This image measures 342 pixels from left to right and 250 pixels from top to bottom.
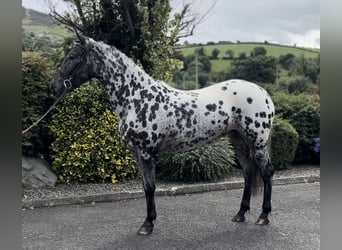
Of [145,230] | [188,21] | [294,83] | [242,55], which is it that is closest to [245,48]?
[242,55]

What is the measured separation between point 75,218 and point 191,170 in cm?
182

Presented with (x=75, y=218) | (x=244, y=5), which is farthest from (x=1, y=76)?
(x=244, y=5)

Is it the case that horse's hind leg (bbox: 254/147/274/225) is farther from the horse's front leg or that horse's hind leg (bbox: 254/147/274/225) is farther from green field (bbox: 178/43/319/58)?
green field (bbox: 178/43/319/58)

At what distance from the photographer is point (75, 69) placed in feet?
10.5

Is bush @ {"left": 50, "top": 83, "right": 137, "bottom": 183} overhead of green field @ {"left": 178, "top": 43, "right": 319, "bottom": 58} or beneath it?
beneath

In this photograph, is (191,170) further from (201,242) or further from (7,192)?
(7,192)

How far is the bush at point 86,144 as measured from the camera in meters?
4.77

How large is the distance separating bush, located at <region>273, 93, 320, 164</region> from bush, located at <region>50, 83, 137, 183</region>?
3.06 m

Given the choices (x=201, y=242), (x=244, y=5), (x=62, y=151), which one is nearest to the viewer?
(x=201, y=242)

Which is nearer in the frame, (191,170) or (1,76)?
(1,76)

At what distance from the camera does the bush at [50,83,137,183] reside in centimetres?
477

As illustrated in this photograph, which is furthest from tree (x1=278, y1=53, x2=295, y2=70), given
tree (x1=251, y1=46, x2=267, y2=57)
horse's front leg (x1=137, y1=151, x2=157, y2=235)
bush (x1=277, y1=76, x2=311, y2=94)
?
horse's front leg (x1=137, y1=151, x2=157, y2=235)

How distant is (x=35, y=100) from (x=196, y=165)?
2.43 metres

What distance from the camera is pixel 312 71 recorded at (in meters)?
10.3
